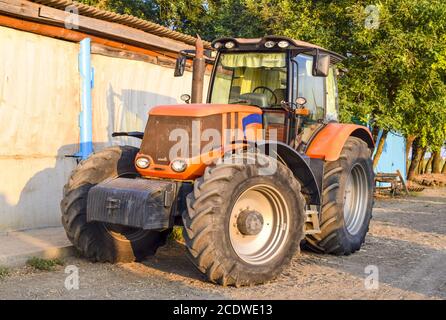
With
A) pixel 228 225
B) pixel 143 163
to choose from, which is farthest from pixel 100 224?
pixel 228 225

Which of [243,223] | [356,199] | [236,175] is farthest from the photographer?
[356,199]

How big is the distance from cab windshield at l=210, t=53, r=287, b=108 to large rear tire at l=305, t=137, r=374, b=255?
112 centimetres

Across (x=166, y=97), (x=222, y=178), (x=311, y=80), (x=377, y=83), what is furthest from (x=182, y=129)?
(x=377, y=83)

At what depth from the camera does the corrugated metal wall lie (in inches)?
310

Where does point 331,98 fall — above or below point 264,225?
above

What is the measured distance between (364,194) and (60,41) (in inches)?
188

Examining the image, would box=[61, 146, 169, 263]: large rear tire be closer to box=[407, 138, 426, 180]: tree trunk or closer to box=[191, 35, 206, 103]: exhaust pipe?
box=[191, 35, 206, 103]: exhaust pipe

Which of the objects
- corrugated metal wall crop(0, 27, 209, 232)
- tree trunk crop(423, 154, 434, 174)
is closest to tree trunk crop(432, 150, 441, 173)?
tree trunk crop(423, 154, 434, 174)

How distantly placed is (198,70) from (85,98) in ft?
7.61

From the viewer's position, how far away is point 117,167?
6.38 meters

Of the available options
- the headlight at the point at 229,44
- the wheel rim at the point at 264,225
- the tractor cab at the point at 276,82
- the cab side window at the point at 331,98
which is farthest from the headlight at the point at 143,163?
the cab side window at the point at 331,98

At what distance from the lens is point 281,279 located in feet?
19.5

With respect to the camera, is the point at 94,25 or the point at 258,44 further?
the point at 94,25

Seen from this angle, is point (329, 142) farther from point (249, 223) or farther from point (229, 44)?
point (249, 223)
